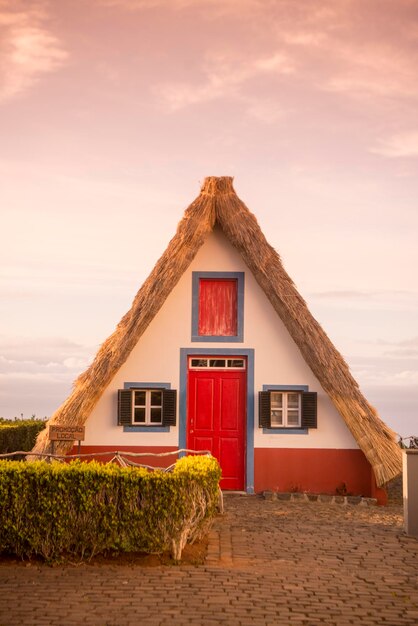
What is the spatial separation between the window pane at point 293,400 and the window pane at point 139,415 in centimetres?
300

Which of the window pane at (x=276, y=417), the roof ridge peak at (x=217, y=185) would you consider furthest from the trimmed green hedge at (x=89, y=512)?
the roof ridge peak at (x=217, y=185)

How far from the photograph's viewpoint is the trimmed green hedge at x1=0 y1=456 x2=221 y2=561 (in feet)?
32.1

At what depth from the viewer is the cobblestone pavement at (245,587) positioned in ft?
25.7

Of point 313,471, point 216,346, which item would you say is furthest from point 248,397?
point 313,471

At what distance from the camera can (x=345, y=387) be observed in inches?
631

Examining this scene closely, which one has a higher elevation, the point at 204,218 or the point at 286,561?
the point at 204,218

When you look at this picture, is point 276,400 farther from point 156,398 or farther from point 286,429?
point 156,398

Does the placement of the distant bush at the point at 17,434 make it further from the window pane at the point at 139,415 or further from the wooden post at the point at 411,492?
the wooden post at the point at 411,492

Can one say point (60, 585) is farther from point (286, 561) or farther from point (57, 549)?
point (286, 561)

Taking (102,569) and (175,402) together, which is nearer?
(102,569)

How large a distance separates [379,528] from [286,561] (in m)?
3.36

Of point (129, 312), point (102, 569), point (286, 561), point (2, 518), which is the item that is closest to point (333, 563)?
point (286, 561)

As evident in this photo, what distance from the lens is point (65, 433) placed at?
15258 millimetres

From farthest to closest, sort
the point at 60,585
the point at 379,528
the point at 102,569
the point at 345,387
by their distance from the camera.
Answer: the point at 345,387, the point at 379,528, the point at 102,569, the point at 60,585
